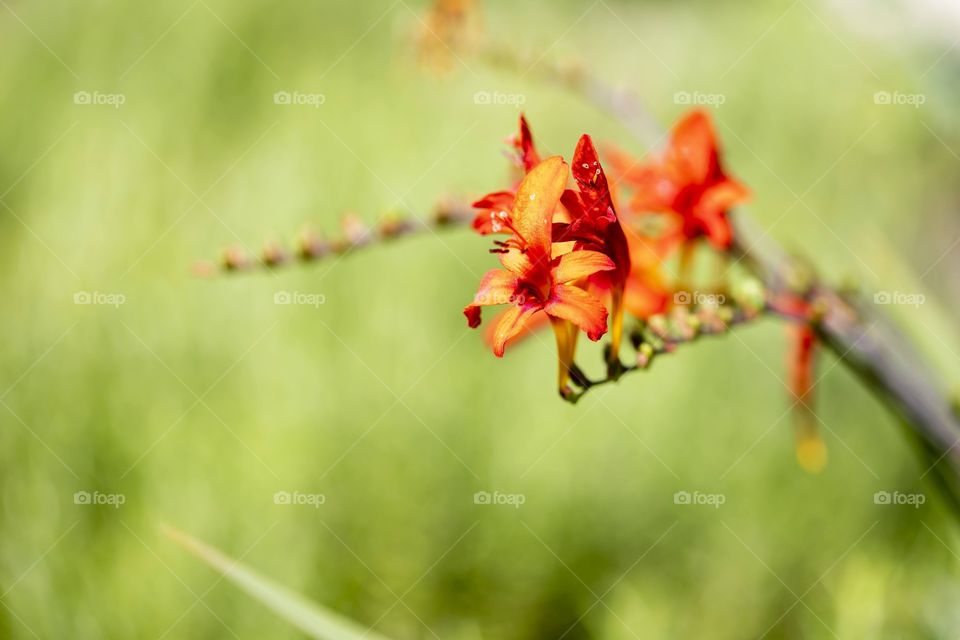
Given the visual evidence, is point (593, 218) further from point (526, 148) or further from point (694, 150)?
point (694, 150)

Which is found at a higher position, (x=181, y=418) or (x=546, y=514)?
(x=181, y=418)

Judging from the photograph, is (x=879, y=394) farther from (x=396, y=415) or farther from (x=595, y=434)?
(x=396, y=415)

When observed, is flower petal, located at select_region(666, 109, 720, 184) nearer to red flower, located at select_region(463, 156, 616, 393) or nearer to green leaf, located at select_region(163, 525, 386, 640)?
red flower, located at select_region(463, 156, 616, 393)

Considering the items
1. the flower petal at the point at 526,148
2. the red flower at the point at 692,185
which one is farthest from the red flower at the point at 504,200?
the red flower at the point at 692,185

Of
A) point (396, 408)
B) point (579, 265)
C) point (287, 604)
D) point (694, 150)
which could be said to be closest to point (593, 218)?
point (579, 265)

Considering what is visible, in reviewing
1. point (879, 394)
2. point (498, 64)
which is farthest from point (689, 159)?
point (498, 64)

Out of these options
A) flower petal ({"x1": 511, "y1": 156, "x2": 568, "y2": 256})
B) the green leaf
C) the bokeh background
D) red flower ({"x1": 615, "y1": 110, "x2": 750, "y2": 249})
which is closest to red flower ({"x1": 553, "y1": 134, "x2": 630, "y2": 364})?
flower petal ({"x1": 511, "y1": 156, "x2": 568, "y2": 256})
